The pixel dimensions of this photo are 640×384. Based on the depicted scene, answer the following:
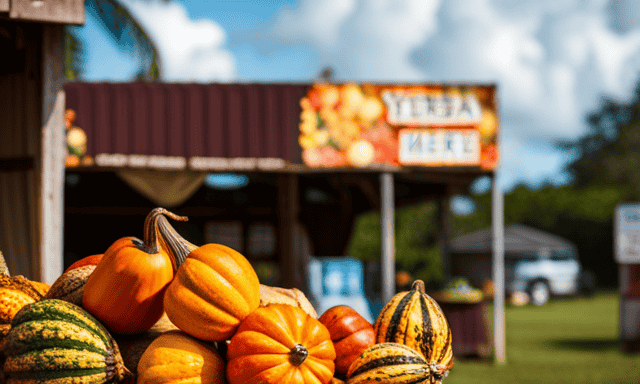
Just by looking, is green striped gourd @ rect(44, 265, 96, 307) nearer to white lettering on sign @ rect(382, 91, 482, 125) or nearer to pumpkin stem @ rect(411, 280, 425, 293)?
pumpkin stem @ rect(411, 280, 425, 293)

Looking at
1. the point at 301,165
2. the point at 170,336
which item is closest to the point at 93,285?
the point at 170,336

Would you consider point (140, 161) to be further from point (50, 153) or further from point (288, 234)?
point (50, 153)

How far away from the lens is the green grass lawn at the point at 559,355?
8719mm

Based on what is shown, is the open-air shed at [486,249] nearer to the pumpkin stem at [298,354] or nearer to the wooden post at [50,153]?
the wooden post at [50,153]

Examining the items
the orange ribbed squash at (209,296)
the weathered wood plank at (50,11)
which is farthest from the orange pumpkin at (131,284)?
the weathered wood plank at (50,11)

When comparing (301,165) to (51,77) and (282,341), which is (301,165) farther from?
(282,341)

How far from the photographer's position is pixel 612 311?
61.9 feet

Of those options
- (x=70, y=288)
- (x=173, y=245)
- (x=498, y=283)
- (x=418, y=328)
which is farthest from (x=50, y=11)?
(x=498, y=283)

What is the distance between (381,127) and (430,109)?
2.76 feet

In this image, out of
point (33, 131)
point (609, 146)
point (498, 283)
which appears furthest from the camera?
point (609, 146)

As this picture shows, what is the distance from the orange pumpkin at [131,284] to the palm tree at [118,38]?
34.3 ft

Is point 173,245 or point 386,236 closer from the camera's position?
point 173,245

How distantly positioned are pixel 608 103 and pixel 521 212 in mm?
26348

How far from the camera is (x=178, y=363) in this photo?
201 centimetres
